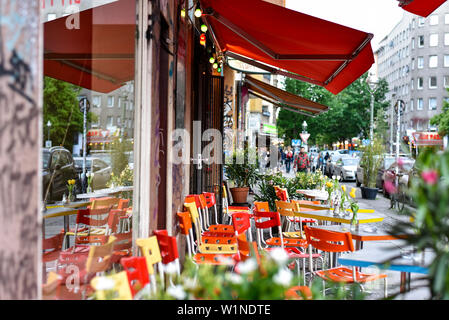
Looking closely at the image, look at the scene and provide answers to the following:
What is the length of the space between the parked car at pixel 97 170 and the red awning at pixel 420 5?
411 cm

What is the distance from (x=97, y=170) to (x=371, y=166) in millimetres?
12241

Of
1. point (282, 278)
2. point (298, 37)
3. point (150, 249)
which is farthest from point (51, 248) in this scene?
point (298, 37)

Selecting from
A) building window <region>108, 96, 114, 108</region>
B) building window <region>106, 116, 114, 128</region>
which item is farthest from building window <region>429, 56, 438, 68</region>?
building window <region>106, 116, 114, 128</region>

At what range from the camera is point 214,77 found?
10055mm

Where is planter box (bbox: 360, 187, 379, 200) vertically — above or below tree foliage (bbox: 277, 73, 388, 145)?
below

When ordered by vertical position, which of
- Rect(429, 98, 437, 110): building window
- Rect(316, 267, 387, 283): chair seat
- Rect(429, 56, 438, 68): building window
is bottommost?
Rect(316, 267, 387, 283): chair seat

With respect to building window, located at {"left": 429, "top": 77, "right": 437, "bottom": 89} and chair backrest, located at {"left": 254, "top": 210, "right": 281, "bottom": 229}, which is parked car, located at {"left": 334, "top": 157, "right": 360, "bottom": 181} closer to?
chair backrest, located at {"left": 254, "top": 210, "right": 281, "bottom": 229}

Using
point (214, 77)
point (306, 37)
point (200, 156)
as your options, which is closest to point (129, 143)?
point (306, 37)

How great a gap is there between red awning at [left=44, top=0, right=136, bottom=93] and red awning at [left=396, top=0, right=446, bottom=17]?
9.26ft

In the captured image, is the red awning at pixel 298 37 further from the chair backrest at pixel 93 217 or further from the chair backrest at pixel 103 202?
the chair backrest at pixel 93 217

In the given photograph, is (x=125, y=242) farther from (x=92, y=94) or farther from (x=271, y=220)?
(x=92, y=94)

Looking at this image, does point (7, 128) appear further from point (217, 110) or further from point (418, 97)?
point (418, 97)

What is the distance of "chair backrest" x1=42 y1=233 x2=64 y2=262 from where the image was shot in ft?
14.4

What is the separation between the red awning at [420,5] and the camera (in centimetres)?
472
